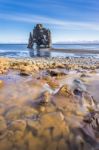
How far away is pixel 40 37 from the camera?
12019 centimetres

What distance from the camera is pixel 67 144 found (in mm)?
5883

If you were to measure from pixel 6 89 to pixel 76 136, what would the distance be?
14.2 ft

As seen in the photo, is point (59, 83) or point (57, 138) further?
point (59, 83)

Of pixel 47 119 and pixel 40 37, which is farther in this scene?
pixel 40 37

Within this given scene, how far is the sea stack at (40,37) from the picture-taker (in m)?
117

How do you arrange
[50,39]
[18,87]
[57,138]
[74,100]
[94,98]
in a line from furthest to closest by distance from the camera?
[50,39] → [18,87] → [94,98] → [74,100] → [57,138]

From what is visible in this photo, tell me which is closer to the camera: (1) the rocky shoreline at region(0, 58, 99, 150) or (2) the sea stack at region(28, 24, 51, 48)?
(1) the rocky shoreline at region(0, 58, 99, 150)

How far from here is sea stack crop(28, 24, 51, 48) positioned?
117000mm

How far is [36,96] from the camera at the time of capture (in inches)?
346

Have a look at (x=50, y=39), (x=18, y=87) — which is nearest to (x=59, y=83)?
(x=18, y=87)

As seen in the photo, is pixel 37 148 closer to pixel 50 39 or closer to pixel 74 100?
pixel 74 100

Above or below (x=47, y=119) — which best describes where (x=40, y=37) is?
below

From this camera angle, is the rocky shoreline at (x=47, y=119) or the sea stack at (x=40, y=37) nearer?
the rocky shoreline at (x=47, y=119)

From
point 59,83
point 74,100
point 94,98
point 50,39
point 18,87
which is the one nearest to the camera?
point 74,100
